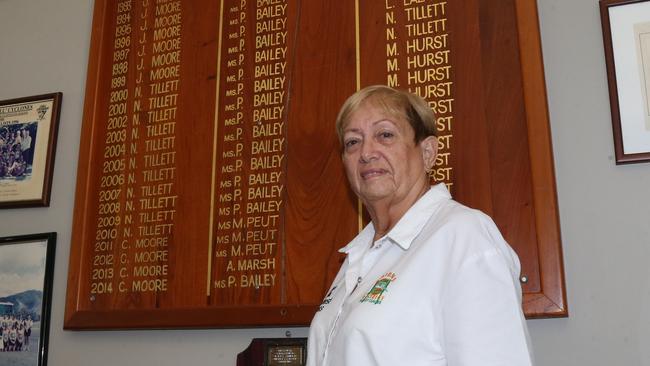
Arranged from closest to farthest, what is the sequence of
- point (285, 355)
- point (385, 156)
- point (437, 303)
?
point (437, 303) → point (385, 156) → point (285, 355)

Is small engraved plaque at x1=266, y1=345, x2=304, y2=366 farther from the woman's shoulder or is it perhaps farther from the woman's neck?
the woman's shoulder

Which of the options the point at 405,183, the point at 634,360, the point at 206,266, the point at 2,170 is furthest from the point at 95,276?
the point at 634,360

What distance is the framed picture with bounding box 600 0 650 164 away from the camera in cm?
158

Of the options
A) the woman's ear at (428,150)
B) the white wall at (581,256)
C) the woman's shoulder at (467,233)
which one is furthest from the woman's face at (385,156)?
the white wall at (581,256)

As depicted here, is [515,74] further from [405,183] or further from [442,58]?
[405,183]

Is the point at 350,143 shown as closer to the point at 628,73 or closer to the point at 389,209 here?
the point at 389,209

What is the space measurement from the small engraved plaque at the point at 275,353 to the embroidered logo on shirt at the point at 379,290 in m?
0.57

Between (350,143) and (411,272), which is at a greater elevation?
(350,143)

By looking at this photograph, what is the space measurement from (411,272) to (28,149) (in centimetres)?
166

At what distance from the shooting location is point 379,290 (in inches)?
45.9

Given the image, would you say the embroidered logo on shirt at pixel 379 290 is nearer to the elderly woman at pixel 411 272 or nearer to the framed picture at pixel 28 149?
the elderly woman at pixel 411 272

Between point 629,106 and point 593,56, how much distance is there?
0.55ft

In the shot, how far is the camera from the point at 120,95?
85.7 inches

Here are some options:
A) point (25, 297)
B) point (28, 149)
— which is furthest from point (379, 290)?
point (28, 149)
